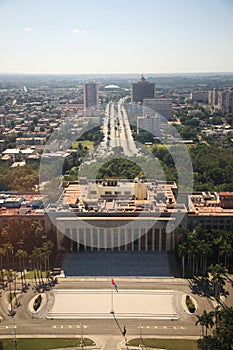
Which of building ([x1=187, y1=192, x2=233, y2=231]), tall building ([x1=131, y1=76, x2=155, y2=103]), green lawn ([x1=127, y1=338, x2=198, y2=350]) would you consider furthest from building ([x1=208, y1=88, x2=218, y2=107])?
green lawn ([x1=127, y1=338, x2=198, y2=350])

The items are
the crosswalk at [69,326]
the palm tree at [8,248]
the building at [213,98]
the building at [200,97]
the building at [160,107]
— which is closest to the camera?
the crosswalk at [69,326]

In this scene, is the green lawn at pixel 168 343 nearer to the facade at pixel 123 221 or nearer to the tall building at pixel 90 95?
the facade at pixel 123 221

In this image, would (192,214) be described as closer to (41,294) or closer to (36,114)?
(41,294)

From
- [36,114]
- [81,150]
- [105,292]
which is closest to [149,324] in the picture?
[105,292]

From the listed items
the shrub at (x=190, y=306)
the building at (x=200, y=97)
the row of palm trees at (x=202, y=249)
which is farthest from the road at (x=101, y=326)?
the building at (x=200, y=97)

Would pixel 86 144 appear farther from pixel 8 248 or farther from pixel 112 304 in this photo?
pixel 112 304

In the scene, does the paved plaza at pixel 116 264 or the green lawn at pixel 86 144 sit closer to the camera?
the paved plaza at pixel 116 264
